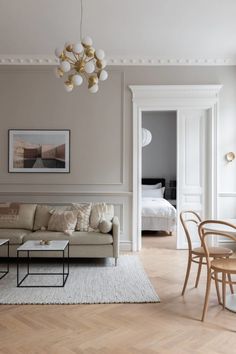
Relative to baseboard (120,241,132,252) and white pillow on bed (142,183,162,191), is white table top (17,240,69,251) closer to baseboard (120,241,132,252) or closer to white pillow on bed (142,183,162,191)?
baseboard (120,241,132,252)

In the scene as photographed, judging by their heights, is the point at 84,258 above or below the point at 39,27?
below

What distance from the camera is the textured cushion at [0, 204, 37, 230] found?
5.33m

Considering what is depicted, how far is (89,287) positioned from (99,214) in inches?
56.4

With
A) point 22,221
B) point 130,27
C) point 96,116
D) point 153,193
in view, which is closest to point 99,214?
point 22,221

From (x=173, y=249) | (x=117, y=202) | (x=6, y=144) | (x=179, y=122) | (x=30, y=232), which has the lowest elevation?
(x=173, y=249)

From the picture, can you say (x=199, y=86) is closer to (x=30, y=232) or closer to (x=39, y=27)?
(x=39, y=27)

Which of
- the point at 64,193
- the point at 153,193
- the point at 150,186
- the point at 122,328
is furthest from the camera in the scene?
the point at 150,186

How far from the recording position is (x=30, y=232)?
17.2 feet

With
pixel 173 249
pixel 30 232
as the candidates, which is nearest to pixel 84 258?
pixel 30 232

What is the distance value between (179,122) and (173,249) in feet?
7.54

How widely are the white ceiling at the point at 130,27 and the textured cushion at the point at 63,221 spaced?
108 inches

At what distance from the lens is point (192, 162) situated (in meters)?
6.31

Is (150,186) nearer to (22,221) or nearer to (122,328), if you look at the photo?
(22,221)

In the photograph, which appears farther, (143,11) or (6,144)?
(6,144)
